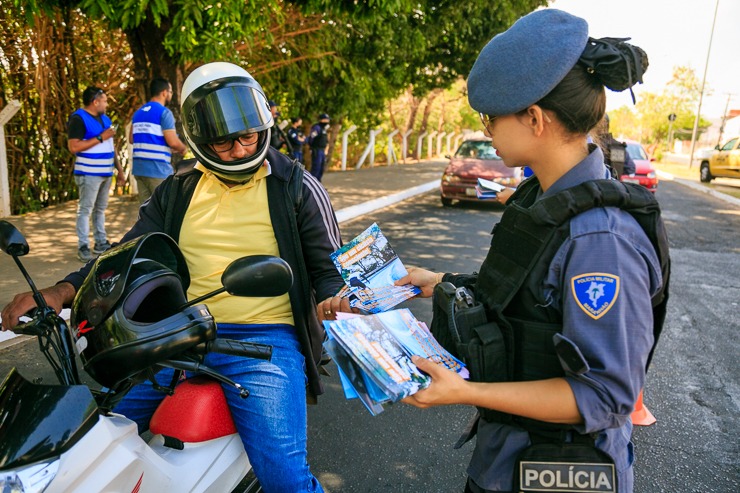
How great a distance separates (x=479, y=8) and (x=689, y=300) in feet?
36.6

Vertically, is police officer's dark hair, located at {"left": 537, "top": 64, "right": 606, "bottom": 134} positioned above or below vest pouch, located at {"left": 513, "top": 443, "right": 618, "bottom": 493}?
above

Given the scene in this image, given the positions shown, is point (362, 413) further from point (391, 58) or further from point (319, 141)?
point (391, 58)

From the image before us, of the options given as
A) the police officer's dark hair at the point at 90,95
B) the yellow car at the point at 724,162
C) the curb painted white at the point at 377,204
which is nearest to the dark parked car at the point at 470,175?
the curb painted white at the point at 377,204

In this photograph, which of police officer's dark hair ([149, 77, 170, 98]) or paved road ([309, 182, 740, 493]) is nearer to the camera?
paved road ([309, 182, 740, 493])

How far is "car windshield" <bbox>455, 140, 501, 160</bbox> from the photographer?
12727 mm

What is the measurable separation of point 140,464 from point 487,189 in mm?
3330

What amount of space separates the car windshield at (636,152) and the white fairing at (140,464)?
14221 millimetres

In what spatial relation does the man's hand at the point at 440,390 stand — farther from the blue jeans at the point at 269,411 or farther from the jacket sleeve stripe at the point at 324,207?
the jacket sleeve stripe at the point at 324,207

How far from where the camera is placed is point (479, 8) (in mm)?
14445

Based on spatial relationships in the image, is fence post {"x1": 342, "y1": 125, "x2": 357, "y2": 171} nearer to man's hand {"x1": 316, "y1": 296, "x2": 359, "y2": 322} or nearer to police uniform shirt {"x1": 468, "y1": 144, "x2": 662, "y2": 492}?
man's hand {"x1": 316, "y1": 296, "x2": 359, "y2": 322}

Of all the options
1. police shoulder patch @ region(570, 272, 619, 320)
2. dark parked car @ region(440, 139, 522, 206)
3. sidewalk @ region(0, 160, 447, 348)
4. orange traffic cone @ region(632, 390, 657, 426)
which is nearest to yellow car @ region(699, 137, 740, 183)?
sidewalk @ region(0, 160, 447, 348)

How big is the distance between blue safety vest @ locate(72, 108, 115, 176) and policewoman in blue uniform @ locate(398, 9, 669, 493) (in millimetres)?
6045

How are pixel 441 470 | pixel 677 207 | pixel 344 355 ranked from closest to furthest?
pixel 344 355, pixel 441 470, pixel 677 207

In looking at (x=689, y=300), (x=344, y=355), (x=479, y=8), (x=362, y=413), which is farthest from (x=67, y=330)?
(x=479, y=8)
